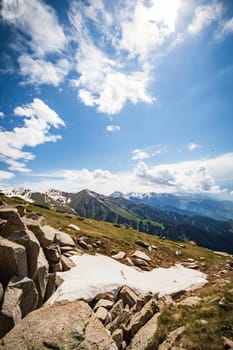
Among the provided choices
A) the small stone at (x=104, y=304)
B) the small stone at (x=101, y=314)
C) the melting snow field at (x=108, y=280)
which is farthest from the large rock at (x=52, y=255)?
the small stone at (x=101, y=314)

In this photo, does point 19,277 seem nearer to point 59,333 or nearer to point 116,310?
point 59,333

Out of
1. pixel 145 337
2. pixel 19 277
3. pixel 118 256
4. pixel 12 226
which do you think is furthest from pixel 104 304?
pixel 118 256

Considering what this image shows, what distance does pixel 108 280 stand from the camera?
2275cm

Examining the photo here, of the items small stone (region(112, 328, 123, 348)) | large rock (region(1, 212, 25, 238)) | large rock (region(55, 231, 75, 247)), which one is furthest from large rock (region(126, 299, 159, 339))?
large rock (region(55, 231, 75, 247))

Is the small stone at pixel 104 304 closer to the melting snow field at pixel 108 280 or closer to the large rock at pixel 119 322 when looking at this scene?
the melting snow field at pixel 108 280

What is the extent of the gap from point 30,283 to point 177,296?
19.3 m

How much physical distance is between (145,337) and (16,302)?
26.0ft

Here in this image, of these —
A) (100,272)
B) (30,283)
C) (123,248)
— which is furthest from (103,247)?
(30,283)

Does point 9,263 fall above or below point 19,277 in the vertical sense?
above

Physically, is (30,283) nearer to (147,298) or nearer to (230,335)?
(147,298)

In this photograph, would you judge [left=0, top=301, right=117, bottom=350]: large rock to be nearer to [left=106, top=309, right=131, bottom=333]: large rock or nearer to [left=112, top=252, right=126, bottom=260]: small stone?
[left=106, top=309, right=131, bottom=333]: large rock

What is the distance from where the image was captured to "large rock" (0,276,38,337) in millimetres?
12820

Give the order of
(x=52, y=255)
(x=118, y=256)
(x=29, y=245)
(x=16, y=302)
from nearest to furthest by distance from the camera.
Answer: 1. (x=16, y=302)
2. (x=29, y=245)
3. (x=52, y=255)
4. (x=118, y=256)

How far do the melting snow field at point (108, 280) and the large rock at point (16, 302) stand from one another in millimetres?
2262
